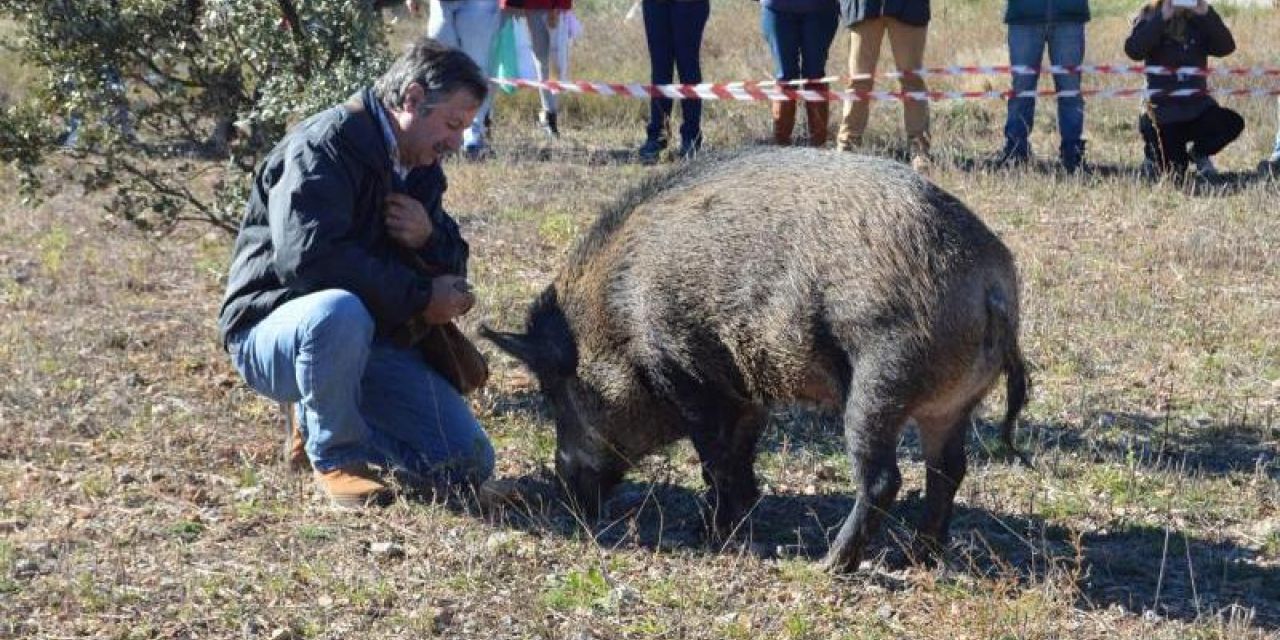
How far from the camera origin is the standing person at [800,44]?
11742 millimetres

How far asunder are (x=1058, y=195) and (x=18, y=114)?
6.18m

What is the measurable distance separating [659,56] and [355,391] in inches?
302

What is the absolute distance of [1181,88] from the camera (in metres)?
11.7

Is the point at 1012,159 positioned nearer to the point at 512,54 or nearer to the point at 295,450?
the point at 512,54

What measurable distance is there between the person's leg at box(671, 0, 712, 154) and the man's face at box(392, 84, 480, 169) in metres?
6.91

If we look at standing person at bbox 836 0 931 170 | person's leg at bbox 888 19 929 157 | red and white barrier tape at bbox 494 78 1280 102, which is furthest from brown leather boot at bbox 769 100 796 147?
person's leg at bbox 888 19 929 157

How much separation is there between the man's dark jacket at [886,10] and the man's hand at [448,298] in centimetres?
653

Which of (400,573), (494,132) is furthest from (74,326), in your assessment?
(494,132)

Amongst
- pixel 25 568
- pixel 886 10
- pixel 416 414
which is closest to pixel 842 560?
pixel 416 414

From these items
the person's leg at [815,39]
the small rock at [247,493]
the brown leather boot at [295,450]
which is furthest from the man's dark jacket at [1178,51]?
the small rock at [247,493]

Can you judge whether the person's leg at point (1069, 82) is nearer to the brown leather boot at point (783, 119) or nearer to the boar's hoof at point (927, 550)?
the brown leather boot at point (783, 119)

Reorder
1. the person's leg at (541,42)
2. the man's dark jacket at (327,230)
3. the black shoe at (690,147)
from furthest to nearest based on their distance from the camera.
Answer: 1. the person's leg at (541,42)
2. the black shoe at (690,147)
3. the man's dark jacket at (327,230)

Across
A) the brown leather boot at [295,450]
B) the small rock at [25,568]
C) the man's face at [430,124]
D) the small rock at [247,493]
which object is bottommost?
the small rock at [247,493]

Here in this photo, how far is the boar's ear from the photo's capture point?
5.73 meters
